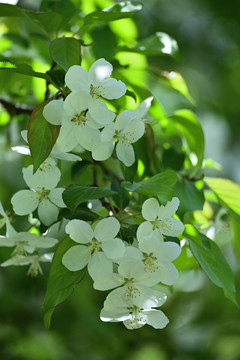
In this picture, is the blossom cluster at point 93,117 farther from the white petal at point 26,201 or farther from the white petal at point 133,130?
the white petal at point 26,201

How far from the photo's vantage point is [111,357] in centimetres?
188

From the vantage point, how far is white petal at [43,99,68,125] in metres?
0.66

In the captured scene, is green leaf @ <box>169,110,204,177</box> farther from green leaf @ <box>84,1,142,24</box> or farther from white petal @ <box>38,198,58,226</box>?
white petal @ <box>38,198,58,226</box>

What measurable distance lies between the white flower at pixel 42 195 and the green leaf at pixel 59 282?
6cm

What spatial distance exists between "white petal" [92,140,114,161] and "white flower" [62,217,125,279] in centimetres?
9

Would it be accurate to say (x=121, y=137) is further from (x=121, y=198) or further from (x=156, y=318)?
(x=156, y=318)

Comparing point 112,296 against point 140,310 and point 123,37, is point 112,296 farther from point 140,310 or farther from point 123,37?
point 123,37

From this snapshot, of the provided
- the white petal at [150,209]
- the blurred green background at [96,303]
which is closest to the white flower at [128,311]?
the white petal at [150,209]

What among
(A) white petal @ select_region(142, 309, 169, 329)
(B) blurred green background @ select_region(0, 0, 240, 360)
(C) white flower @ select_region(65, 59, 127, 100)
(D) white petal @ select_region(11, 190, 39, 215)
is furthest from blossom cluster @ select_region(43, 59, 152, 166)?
(B) blurred green background @ select_region(0, 0, 240, 360)

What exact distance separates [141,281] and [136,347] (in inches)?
52.5

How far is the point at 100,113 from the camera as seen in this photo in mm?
671

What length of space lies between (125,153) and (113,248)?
15 centimetres

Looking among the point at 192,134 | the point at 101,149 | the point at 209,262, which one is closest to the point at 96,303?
the point at 192,134

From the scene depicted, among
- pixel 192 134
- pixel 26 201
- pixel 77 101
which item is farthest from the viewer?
pixel 192 134
